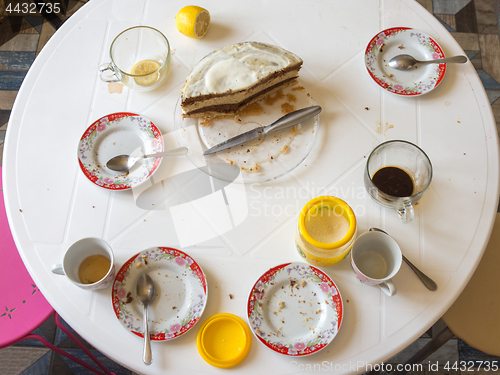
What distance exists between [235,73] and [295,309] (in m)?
0.85

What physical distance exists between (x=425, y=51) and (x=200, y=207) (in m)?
1.06

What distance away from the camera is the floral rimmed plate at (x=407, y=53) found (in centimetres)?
147

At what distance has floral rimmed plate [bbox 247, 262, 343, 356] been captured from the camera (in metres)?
1.14

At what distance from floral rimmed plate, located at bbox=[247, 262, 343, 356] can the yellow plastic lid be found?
45 mm

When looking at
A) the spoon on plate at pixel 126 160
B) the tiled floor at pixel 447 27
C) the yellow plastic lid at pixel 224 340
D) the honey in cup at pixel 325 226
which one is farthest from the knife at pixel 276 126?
the tiled floor at pixel 447 27

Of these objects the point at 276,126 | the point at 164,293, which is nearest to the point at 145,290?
the point at 164,293

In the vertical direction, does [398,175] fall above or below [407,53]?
below

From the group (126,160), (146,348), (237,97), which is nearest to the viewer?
(146,348)

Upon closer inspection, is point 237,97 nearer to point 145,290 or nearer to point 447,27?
point 145,290

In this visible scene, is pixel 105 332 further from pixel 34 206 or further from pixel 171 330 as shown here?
pixel 34 206

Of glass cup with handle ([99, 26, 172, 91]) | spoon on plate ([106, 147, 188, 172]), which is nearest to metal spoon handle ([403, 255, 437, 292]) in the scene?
spoon on plate ([106, 147, 188, 172])

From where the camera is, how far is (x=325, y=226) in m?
1.19

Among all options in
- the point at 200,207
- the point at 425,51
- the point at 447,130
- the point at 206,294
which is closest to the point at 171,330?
the point at 206,294

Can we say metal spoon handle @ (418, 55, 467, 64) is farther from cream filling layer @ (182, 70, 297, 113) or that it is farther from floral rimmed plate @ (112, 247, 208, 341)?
floral rimmed plate @ (112, 247, 208, 341)
